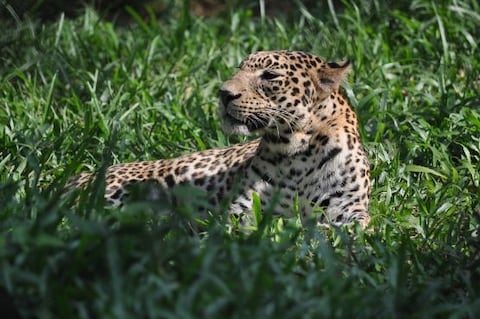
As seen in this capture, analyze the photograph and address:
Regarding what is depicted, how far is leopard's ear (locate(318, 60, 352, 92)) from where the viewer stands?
829 centimetres

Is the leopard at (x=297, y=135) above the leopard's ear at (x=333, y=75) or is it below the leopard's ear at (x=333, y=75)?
below

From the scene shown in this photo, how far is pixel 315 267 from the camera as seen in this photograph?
20.3ft

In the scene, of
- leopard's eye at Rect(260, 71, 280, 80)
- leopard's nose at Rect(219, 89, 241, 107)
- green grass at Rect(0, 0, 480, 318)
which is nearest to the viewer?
green grass at Rect(0, 0, 480, 318)

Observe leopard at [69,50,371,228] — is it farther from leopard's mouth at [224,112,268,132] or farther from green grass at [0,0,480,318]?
A: green grass at [0,0,480,318]

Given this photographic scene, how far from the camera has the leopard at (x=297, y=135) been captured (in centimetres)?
817

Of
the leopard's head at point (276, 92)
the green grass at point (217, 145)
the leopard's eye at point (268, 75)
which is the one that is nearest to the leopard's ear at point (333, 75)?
the leopard's head at point (276, 92)

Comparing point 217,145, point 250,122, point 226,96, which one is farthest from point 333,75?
point 217,145

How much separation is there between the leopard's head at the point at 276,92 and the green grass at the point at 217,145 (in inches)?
34.3

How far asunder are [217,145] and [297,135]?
156 cm

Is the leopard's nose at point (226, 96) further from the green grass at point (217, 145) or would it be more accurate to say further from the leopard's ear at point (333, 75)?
the green grass at point (217, 145)

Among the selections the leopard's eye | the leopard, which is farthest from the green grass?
the leopard's eye

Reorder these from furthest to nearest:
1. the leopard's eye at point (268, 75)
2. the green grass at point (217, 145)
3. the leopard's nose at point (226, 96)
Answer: the leopard's eye at point (268, 75), the leopard's nose at point (226, 96), the green grass at point (217, 145)

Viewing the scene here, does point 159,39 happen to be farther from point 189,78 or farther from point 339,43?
point 339,43

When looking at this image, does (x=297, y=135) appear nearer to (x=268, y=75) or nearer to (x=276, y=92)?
(x=276, y=92)
